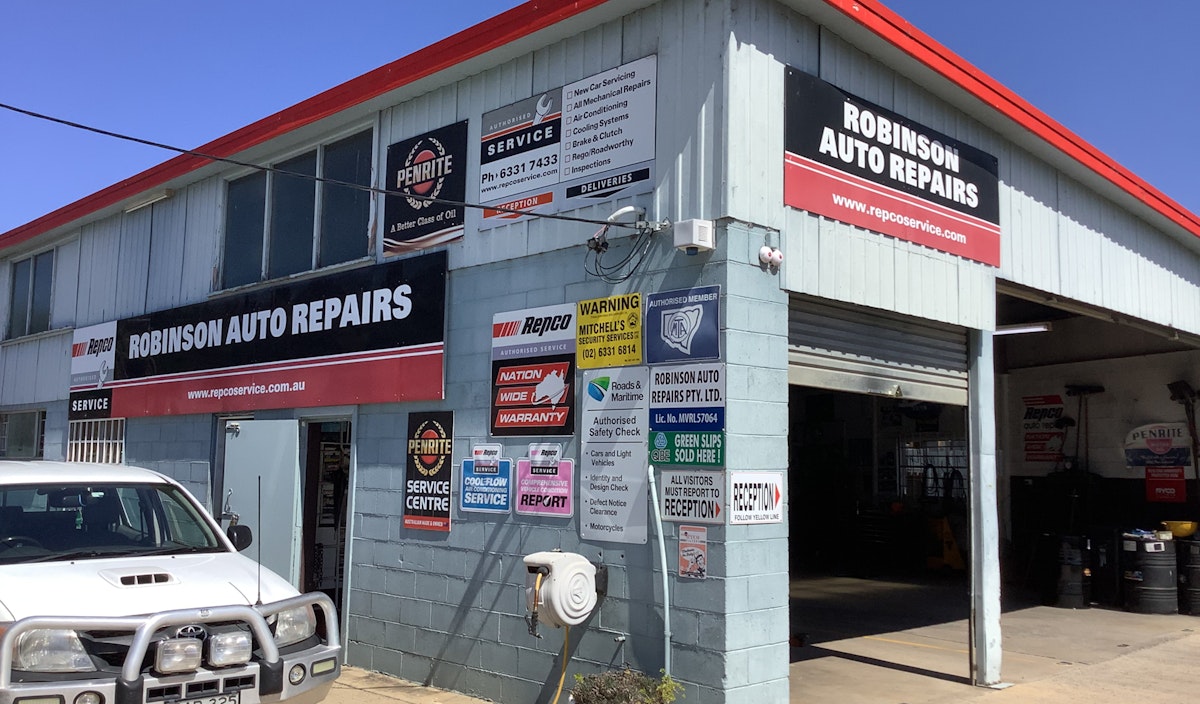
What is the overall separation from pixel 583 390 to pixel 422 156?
3.16 m

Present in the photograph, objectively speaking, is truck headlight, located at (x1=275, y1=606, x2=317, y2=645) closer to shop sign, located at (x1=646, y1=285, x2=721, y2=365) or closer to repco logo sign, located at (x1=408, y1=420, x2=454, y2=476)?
shop sign, located at (x1=646, y1=285, x2=721, y2=365)

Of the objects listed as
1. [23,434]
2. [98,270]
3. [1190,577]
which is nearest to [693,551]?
[1190,577]

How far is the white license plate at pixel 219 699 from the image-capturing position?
4861mm

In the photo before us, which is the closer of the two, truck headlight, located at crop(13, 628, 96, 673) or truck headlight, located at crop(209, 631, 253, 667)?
truck headlight, located at crop(13, 628, 96, 673)

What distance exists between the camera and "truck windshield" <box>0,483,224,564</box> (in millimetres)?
5836

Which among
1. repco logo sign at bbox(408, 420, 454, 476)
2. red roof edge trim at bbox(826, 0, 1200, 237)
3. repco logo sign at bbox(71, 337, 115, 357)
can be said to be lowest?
repco logo sign at bbox(408, 420, 454, 476)

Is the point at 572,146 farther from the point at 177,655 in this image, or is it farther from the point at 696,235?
the point at 177,655

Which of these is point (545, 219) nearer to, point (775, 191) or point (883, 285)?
point (775, 191)

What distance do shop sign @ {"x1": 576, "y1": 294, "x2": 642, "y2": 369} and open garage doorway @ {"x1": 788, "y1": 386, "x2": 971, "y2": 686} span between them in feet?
25.3

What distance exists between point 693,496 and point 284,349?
5680 mm

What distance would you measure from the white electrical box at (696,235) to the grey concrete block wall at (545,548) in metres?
0.10

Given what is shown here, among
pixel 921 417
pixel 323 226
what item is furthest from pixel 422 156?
pixel 921 417

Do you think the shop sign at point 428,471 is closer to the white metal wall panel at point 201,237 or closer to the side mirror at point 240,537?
the side mirror at point 240,537

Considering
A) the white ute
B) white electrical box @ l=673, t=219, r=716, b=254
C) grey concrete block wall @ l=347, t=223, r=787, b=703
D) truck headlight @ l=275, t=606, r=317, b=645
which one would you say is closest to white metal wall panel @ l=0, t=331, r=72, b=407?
grey concrete block wall @ l=347, t=223, r=787, b=703
